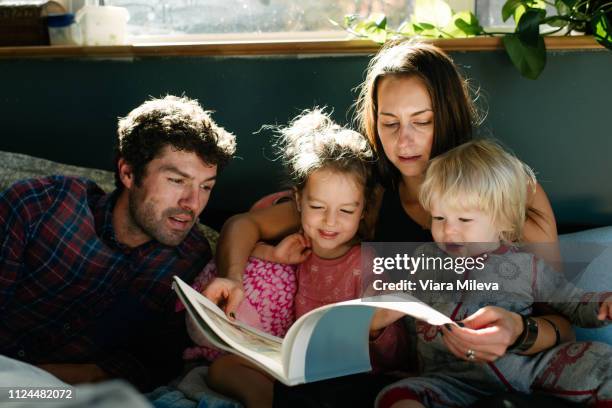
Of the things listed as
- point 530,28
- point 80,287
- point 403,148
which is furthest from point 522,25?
point 80,287

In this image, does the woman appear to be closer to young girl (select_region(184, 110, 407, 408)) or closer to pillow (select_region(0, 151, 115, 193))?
young girl (select_region(184, 110, 407, 408))

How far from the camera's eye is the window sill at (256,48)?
6.35 feet

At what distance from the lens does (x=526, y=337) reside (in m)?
1.31

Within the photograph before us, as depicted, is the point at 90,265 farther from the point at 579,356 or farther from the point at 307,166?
the point at 579,356

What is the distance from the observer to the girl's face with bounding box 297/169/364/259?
1.62 meters

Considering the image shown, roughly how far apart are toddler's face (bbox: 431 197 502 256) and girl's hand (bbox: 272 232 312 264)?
1.17 ft

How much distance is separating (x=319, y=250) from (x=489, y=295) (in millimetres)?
423

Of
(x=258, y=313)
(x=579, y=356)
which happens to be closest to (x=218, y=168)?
(x=258, y=313)

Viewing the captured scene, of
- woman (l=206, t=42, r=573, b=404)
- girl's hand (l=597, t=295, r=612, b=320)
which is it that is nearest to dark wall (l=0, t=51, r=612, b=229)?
woman (l=206, t=42, r=573, b=404)

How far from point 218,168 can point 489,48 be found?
78 centimetres

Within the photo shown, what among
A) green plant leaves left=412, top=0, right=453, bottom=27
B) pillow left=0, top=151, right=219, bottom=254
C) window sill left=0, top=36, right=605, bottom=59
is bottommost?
pillow left=0, top=151, right=219, bottom=254

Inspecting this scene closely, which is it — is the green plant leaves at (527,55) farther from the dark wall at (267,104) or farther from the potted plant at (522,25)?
the dark wall at (267,104)

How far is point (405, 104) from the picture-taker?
166 centimetres

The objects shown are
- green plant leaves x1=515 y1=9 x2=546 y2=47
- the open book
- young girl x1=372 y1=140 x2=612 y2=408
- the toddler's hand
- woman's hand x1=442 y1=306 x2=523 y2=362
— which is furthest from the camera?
green plant leaves x1=515 y1=9 x2=546 y2=47
